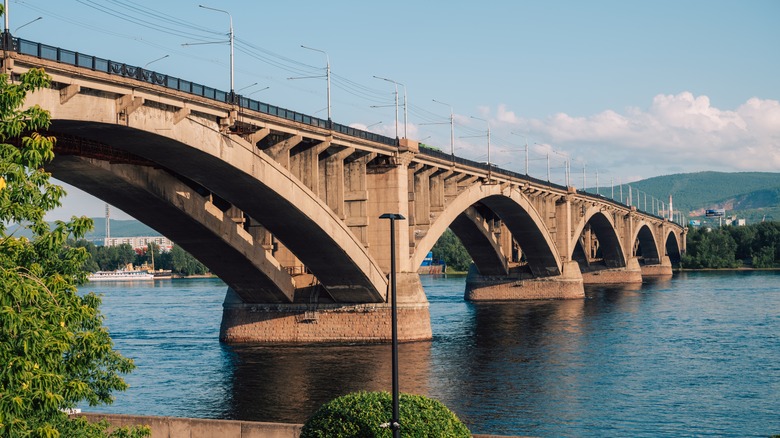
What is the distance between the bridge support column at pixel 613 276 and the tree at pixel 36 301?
12483 centimetres

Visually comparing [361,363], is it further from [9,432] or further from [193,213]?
[9,432]

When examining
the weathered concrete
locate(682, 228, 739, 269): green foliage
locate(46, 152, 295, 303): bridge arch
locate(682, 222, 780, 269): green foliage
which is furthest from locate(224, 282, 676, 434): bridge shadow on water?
locate(682, 228, 739, 269): green foliage

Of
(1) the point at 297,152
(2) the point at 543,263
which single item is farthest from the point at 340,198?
(2) the point at 543,263

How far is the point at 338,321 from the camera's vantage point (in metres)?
59.3

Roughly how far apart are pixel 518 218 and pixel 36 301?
263 feet

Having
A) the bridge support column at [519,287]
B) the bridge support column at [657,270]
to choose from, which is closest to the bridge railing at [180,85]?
the bridge support column at [519,287]

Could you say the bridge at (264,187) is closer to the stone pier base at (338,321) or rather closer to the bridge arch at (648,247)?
the stone pier base at (338,321)

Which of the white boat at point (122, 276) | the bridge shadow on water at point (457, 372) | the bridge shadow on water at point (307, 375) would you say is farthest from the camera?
the white boat at point (122, 276)

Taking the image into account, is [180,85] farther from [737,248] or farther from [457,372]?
[737,248]

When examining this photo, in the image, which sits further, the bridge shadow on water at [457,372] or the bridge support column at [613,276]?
the bridge support column at [613,276]

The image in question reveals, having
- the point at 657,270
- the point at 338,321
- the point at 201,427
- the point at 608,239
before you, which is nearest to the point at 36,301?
the point at 201,427

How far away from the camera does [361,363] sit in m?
51.0

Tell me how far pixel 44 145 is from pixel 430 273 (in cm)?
18230

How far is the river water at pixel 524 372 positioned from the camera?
37.4 metres
